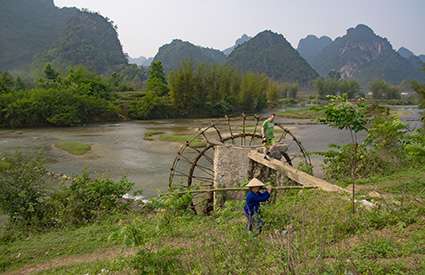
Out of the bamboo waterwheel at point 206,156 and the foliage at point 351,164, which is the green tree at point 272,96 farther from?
the foliage at point 351,164

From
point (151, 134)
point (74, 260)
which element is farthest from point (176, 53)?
point (74, 260)

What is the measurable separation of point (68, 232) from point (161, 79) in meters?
51.1

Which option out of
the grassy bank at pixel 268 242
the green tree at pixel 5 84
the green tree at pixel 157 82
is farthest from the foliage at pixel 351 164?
the green tree at pixel 157 82

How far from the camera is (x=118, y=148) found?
27828mm

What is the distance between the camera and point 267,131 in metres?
11.4

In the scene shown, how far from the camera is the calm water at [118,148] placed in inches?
797

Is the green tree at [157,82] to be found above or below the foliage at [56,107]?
above

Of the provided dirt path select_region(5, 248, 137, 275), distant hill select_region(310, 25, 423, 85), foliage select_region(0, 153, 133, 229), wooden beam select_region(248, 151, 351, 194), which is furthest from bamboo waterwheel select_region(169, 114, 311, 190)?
distant hill select_region(310, 25, 423, 85)

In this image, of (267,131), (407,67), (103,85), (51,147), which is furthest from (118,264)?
(407,67)

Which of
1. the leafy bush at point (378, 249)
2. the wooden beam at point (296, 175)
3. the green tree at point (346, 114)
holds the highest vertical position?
the green tree at point (346, 114)

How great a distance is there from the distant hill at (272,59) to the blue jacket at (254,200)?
127 metres

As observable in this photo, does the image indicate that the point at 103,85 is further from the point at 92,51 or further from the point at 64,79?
the point at 92,51

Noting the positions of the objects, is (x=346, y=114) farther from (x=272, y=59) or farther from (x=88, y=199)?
(x=272, y=59)

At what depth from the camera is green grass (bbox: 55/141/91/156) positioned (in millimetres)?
26219
